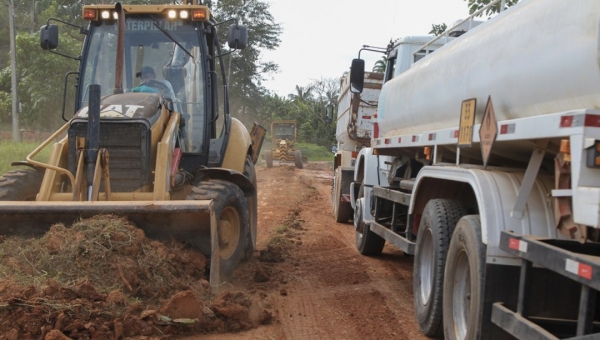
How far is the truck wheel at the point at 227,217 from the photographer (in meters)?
6.54

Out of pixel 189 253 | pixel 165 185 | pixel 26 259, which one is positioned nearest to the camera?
pixel 26 259

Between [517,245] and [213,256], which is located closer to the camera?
[517,245]

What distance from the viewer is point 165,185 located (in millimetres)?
6508

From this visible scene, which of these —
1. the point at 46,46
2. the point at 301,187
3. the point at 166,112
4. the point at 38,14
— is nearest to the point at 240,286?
the point at 166,112

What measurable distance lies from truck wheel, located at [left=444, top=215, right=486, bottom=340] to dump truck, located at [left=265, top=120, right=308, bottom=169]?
3195 centimetres

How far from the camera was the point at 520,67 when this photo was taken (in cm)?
421

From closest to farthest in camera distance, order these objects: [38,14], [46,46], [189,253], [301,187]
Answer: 1. [189,253]
2. [46,46]
3. [301,187]
4. [38,14]

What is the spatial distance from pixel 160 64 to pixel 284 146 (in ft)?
102

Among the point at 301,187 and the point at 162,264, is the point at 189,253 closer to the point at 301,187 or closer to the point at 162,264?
the point at 162,264

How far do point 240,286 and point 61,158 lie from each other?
2.26m

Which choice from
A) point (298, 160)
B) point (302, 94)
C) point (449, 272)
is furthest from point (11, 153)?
point (302, 94)

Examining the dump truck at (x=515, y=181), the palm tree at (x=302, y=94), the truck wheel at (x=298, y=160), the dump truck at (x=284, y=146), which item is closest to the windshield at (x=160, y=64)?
the dump truck at (x=515, y=181)

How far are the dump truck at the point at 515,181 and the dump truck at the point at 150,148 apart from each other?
2139 millimetres

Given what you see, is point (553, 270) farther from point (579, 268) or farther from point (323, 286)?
point (323, 286)
